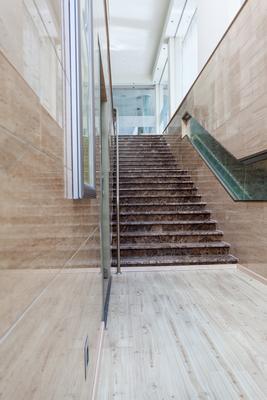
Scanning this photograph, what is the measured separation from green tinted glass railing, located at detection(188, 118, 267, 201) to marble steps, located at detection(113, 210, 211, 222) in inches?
26.1

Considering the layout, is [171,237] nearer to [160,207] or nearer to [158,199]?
[160,207]

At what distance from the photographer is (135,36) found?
9.03 m

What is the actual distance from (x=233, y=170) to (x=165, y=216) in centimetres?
124

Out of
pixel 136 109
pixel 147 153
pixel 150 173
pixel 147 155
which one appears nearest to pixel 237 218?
pixel 150 173

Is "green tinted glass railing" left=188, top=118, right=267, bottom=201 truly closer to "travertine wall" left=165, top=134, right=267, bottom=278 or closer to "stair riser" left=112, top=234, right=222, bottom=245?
"travertine wall" left=165, top=134, right=267, bottom=278

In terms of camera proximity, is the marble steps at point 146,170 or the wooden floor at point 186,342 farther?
the marble steps at point 146,170

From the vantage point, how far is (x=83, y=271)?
127 centimetres

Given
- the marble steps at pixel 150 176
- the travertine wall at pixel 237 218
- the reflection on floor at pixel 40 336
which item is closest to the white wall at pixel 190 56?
the marble steps at pixel 150 176

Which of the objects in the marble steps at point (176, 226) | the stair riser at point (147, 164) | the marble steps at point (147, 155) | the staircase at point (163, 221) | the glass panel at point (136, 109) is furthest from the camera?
the glass panel at point (136, 109)

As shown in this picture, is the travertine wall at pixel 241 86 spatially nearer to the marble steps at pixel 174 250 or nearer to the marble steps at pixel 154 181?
the marble steps at pixel 154 181

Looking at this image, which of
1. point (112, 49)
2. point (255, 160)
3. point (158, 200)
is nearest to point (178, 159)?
point (158, 200)

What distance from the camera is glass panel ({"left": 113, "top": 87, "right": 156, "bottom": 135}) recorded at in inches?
500

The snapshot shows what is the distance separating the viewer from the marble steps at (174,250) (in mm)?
4012

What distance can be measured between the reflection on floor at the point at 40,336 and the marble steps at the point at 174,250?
2.97 meters
